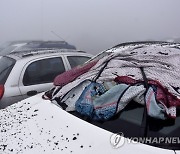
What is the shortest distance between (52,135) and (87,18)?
21.1 m

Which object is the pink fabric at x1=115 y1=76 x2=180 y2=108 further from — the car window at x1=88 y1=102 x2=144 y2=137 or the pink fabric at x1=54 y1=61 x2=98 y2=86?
the pink fabric at x1=54 y1=61 x2=98 y2=86

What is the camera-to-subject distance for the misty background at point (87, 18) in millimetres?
22016

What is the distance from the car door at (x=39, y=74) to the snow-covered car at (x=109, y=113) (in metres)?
2.38

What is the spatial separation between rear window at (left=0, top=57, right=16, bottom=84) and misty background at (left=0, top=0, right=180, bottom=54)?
16206mm

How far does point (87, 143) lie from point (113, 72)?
2.67 feet

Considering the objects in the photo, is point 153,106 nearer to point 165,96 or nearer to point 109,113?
point 165,96

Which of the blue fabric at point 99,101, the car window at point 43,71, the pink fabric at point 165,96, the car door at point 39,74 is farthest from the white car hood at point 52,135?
the car window at point 43,71

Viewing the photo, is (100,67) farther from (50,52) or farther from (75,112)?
(50,52)

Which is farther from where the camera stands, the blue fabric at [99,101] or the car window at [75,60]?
the car window at [75,60]

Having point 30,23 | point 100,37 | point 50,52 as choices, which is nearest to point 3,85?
point 50,52

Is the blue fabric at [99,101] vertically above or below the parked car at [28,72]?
above

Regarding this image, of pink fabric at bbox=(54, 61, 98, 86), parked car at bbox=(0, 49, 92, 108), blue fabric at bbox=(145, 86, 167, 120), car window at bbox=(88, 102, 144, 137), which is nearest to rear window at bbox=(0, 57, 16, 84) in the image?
parked car at bbox=(0, 49, 92, 108)

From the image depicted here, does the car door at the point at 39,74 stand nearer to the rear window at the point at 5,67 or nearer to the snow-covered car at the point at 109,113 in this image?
the rear window at the point at 5,67

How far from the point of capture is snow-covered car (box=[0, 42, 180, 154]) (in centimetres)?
207
